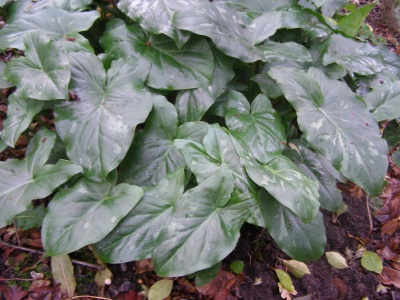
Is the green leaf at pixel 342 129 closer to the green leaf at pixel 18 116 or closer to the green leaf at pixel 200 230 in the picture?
the green leaf at pixel 200 230

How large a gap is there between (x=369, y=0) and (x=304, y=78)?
8.66ft

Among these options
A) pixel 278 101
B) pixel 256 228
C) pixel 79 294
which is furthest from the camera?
pixel 278 101

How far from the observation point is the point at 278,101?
1.55 meters

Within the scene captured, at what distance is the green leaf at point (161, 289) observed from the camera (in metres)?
1.16

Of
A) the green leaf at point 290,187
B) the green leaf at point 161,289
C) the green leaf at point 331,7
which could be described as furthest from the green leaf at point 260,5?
the green leaf at point 161,289

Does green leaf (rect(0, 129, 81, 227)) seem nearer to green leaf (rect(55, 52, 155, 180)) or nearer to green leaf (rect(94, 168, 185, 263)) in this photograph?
green leaf (rect(55, 52, 155, 180))

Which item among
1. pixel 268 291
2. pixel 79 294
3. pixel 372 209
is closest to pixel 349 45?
pixel 372 209

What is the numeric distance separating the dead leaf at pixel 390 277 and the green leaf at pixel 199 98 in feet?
3.26

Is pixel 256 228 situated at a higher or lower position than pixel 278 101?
lower

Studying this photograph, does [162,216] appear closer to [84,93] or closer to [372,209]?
[84,93]

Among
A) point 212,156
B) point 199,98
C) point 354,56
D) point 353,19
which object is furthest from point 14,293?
point 353,19

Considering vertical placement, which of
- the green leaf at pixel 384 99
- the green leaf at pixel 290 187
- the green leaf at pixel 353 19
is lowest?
the green leaf at pixel 384 99

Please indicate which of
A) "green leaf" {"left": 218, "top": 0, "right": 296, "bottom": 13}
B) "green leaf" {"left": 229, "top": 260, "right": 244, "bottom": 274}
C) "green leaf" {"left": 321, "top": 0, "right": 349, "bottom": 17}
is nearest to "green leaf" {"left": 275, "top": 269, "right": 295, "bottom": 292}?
"green leaf" {"left": 229, "top": 260, "right": 244, "bottom": 274}

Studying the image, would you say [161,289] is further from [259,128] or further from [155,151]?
[259,128]
